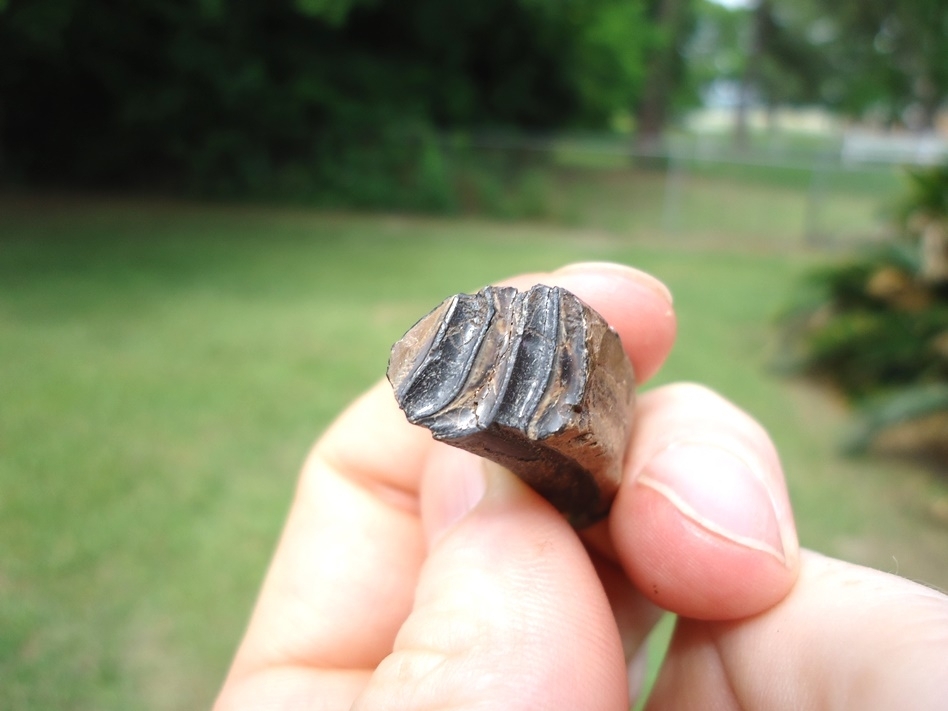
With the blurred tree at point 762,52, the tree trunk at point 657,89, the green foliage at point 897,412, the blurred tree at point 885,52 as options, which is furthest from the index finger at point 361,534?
the blurred tree at point 762,52

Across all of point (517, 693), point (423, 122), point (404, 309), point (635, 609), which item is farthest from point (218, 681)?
point (423, 122)

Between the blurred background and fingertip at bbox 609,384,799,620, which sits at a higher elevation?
fingertip at bbox 609,384,799,620

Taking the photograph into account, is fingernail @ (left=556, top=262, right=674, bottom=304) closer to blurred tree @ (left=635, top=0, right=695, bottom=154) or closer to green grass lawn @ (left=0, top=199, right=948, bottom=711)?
green grass lawn @ (left=0, top=199, right=948, bottom=711)

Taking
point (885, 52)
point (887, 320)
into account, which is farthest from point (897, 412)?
point (885, 52)

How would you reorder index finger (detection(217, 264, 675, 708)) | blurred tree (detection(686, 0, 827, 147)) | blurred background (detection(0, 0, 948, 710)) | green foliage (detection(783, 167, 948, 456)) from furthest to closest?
1. blurred tree (detection(686, 0, 827, 147))
2. green foliage (detection(783, 167, 948, 456))
3. blurred background (detection(0, 0, 948, 710))
4. index finger (detection(217, 264, 675, 708))

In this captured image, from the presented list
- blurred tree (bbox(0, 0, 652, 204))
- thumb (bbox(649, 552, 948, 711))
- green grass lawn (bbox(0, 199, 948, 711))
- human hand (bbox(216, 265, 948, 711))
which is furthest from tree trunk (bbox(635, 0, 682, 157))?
thumb (bbox(649, 552, 948, 711))

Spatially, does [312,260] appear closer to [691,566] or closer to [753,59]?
[691,566]

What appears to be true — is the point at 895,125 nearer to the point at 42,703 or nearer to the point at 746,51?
the point at 746,51
